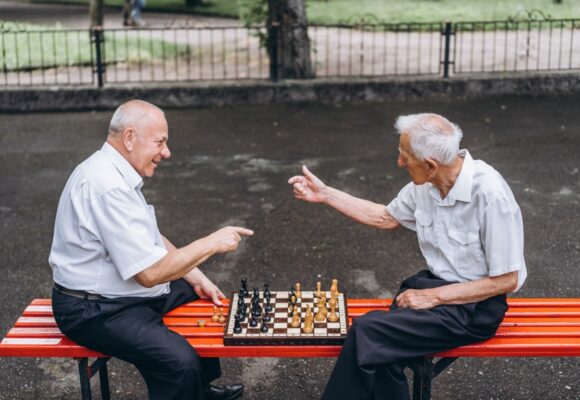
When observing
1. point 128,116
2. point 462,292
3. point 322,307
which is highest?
point 128,116

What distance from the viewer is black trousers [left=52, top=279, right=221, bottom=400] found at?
420cm

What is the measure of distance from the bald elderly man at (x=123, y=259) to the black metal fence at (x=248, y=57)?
8.82m

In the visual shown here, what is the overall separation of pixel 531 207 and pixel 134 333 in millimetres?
5195

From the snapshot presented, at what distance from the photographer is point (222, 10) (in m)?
25.6

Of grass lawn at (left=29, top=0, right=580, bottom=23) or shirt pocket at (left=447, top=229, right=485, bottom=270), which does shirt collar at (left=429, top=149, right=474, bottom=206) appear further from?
grass lawn at (left=29, top=0, right=580, bottom=23)

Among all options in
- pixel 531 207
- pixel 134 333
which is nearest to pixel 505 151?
pixel 531 207

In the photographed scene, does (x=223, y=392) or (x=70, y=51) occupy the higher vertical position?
(x=70, y=51)

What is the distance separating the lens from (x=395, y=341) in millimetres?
4215

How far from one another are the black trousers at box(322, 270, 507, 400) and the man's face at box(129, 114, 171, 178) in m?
1.25

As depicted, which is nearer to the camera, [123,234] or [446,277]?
[123,234]

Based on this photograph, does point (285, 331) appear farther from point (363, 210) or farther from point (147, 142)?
point (147, 142)

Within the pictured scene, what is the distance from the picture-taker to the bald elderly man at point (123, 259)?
162 inches

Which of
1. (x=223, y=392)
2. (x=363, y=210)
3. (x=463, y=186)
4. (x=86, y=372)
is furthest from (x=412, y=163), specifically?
(x=86, y=372)

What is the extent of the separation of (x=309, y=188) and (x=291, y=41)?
29.4ft
